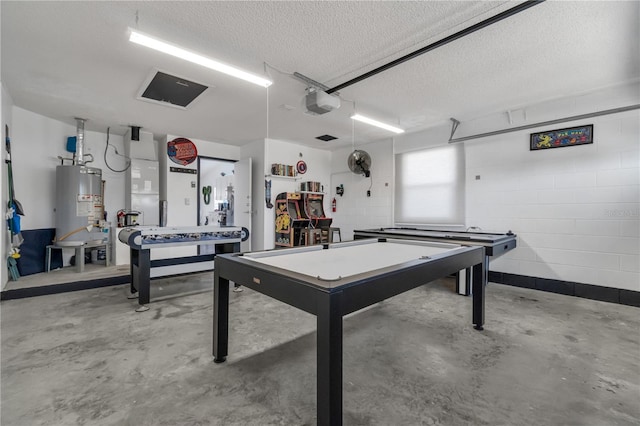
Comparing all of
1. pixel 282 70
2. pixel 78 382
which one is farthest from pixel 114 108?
pixel 78 382

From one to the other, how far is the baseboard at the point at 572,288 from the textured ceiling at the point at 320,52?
2.64 metres

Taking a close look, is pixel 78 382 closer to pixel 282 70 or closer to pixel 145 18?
pixel 145 18

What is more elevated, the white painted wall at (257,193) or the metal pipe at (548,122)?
the metal pipe at (548,122)

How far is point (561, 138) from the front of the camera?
3994 millimetres

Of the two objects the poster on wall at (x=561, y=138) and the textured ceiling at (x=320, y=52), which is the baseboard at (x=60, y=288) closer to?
the textured ceiling at (x=320, y=52)

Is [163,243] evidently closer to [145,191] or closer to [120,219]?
[145,191]

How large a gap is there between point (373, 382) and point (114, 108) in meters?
5.07

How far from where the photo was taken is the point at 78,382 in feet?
6.14

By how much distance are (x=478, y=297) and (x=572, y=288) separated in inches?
89.4

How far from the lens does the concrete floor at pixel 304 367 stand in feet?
5.27

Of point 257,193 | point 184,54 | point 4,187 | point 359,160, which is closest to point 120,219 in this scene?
point 4,187

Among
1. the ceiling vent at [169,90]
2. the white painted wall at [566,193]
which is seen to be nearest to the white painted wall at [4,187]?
the ceiling vent at [169,90]

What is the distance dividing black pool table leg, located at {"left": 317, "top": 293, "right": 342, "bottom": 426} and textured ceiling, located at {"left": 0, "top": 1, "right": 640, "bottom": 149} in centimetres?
226

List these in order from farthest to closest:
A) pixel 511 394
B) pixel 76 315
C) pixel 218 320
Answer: pixel 76 315
pixel 218 320
pixel 511 394
